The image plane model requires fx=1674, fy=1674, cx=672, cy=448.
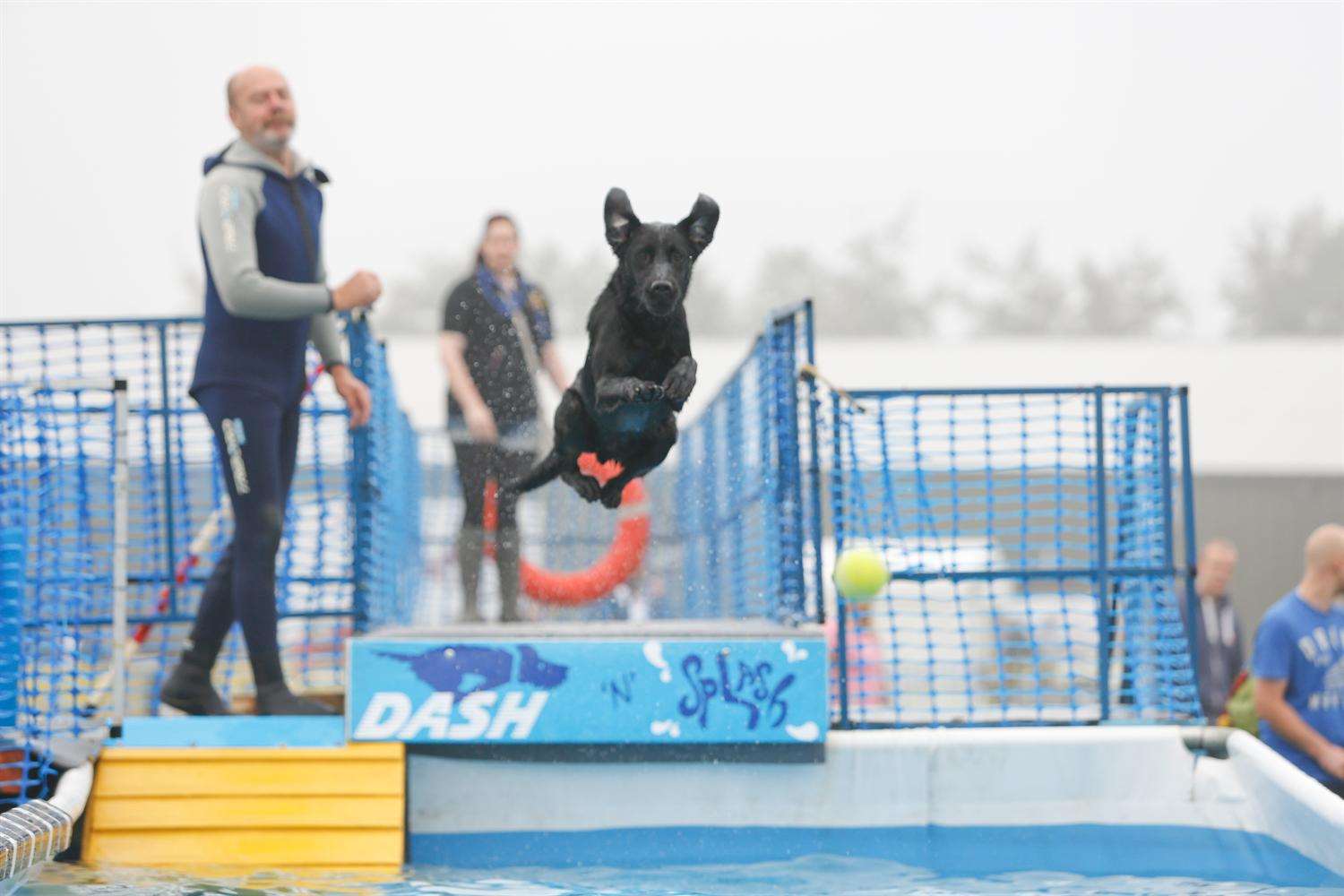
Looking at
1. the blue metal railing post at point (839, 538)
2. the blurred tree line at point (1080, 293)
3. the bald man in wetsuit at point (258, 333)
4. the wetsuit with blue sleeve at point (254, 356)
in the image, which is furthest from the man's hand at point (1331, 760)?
the blurred tree line at point (1080, 293)

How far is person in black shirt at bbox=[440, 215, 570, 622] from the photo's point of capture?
269 inches

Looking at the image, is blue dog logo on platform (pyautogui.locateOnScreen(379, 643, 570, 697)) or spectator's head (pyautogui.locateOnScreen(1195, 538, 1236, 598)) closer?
blue dog logo on platform (pyautogui.locateOnScreen(379, 643, 570, 697))

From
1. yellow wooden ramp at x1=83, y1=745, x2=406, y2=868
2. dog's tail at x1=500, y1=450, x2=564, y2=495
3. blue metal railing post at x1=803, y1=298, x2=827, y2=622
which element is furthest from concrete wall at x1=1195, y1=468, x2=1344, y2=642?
dog's tail at x1=500, y1=450, x2=564, y2=495

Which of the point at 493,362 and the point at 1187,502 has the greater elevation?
the point at 493,362

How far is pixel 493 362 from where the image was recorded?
693 centimetres

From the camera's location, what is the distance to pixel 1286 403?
736 inches

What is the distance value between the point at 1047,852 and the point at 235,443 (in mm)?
2883

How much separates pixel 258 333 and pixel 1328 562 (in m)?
4.03

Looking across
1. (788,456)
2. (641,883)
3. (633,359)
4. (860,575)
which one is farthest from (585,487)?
(788,456)

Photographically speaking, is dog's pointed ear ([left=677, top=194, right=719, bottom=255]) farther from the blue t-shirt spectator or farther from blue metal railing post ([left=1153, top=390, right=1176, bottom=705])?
the blue t-shirt spectator

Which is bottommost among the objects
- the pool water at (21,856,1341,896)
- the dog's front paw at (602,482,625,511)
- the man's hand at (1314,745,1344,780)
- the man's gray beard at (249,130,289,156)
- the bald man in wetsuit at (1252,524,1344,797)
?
the pool water at (21,856,1341,896)

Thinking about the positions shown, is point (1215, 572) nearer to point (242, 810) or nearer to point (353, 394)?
point (353, 394)

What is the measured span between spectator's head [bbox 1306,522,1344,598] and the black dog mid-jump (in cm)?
328

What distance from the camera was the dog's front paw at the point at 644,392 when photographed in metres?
3.80
